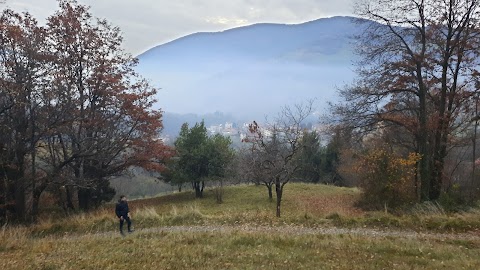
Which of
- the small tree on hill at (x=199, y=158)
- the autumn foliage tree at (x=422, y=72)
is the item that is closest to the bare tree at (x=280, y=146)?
the autumn foliage tree at (x=422, y=72)

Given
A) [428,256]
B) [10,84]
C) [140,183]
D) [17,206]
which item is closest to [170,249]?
[428,256]

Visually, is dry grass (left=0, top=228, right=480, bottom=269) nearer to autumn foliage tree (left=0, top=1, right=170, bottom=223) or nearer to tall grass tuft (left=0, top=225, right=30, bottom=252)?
tall grass tuft (left=0, top=225, right=30, bottom=252)

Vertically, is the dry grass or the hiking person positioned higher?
Result: the hiking person

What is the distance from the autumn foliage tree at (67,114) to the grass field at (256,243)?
206 inches

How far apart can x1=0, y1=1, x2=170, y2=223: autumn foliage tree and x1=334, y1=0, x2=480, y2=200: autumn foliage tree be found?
13.8m

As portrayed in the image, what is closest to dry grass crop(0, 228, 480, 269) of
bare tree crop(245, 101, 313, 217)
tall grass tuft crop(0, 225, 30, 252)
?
tall grass tuft crop(0, 225, 30, 252)

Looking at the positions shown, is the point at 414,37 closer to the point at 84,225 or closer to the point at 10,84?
the point at 84,225

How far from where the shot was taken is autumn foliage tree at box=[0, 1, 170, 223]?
59.7ft

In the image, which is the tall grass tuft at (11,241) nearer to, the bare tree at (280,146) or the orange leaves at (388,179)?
the bare tree at (280,146)

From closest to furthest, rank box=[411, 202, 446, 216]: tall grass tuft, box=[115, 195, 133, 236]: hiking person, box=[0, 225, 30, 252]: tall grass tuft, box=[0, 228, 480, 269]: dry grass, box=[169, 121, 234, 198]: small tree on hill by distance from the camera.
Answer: box=[0, 228, 480, 269]: dry grass
box=[0, 225, 30, 252]: tall grass tuft
box=[115, 195, 133, 236]: hiking person
box=[411, 202, 446, 216]: tall grass tuft
box=[169, 121, 234, 198]: small tree on hill

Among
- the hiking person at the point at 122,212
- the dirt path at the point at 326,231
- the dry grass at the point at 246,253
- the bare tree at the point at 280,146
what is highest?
the bare tree at the point at 280,146

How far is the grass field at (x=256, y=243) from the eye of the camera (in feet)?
27.4

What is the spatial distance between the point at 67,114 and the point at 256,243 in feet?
45.4

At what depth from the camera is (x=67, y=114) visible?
19781 millimetres
